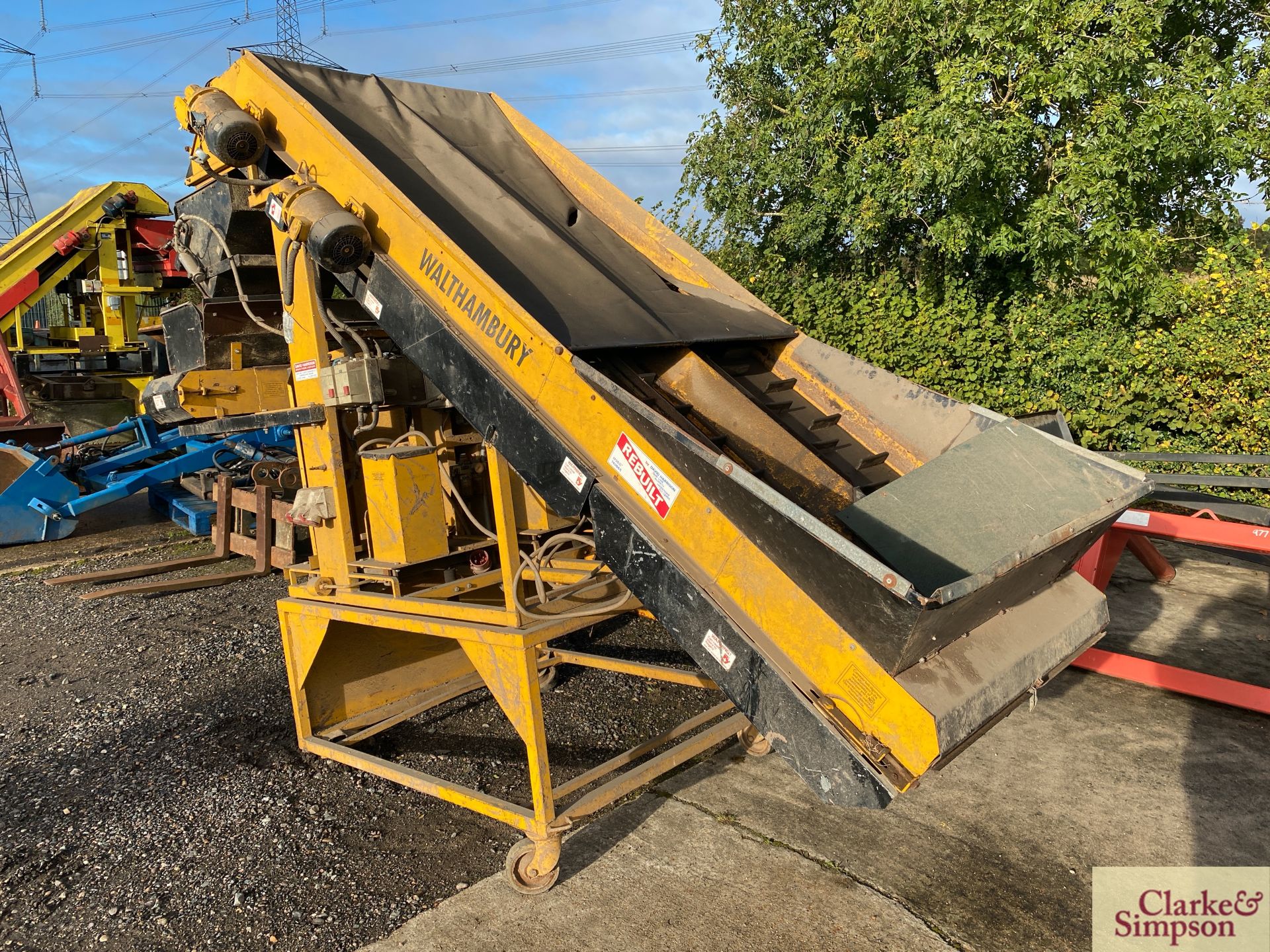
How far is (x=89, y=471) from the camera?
7562 millimetres

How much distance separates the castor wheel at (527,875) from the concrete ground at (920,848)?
35 mm

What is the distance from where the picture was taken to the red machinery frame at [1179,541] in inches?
156

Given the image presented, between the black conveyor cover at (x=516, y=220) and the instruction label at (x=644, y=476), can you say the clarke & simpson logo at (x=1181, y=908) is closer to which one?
the instruction label at (x=644, y=476)

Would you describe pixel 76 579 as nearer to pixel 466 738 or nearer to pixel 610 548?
pixel 466 738

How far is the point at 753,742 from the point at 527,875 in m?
1.31

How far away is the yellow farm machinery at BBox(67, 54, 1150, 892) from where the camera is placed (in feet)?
6.87

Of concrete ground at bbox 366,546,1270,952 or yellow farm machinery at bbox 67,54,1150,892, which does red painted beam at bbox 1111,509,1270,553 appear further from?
yellow farm machinery at bbox 67,54,1150,892

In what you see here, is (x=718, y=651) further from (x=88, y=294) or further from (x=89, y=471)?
(x=88, y=294)

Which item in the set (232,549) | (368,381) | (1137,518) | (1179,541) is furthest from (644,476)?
(232,549)

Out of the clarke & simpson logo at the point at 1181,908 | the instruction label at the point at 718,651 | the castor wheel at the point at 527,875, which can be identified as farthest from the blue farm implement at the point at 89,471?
the clarke & simpson logo at the point at 1181,908

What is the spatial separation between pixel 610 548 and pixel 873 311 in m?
6.48

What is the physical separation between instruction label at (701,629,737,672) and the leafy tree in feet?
19.7

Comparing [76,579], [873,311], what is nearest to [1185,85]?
[873,311]

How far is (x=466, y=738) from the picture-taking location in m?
3.90
